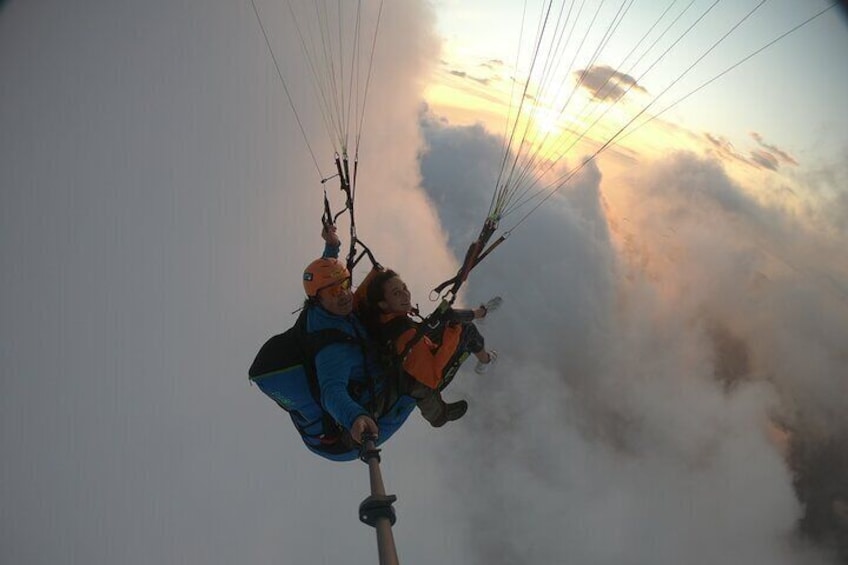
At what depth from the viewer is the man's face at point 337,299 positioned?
183 inches

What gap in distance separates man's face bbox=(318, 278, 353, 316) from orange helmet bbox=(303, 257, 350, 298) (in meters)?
0.03

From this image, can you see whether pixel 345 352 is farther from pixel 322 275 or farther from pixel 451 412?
pixel 451 412

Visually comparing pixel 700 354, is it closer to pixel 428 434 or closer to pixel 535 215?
pixel 535 215

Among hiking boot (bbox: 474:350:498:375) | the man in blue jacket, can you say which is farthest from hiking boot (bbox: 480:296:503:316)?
the man in blue jacket

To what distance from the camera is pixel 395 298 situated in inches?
194

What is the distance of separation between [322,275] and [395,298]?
61 centimetres

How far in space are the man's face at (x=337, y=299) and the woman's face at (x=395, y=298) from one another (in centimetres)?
33

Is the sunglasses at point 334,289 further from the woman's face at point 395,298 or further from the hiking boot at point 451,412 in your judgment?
the hiking boot at point 451,412

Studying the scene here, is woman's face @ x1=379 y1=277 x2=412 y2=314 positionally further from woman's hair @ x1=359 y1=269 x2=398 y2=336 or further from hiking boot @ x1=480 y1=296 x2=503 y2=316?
hiking boot @ x1=480 y1=296 x2=503 y2=316

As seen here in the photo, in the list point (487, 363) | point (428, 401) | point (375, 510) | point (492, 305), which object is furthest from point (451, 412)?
point (375, 510)

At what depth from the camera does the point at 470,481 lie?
373 ft

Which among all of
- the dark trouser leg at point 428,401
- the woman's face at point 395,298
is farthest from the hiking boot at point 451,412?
the woman's face at point 395,298

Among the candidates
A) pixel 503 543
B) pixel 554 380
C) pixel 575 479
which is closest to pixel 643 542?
pixel 575 479

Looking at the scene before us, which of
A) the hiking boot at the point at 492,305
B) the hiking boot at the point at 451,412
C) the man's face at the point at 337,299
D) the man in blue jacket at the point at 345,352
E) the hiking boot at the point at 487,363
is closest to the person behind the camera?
the man in blue jacket at the point at 345,352
